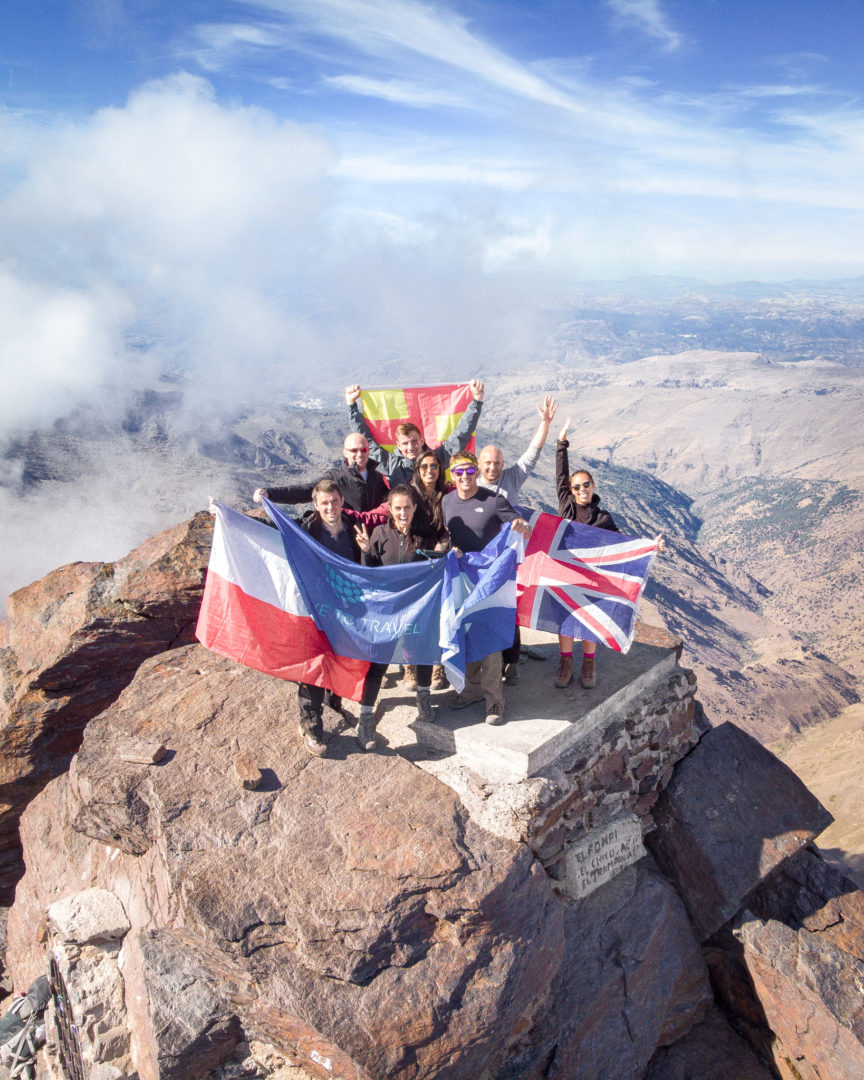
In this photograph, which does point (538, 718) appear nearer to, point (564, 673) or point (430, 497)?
point (564, 673)

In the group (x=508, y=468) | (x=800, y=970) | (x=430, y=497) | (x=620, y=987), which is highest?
(x=508, y=468)

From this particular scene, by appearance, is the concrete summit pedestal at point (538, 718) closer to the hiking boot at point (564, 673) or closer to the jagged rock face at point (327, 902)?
the hiking boot at point (564, 673)

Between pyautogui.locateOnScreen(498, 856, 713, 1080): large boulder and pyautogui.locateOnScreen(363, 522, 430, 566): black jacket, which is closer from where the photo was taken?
pyautogui.locateOnScreen(498, 856, 713, 1080): large boulder

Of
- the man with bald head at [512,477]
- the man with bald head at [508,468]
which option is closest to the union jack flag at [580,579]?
the man with bald head at [512,477]

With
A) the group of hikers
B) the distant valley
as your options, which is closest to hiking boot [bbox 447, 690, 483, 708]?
the group of hikers

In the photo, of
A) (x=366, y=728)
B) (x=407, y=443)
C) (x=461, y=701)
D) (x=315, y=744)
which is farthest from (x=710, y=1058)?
(x=407, y=443)

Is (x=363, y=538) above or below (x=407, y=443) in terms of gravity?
below

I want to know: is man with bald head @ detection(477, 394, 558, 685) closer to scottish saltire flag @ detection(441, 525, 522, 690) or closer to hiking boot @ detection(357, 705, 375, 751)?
scottish saltire flag @ detection(441, 525, 522, 690)

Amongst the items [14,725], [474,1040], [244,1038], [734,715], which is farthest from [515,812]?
[734,715]
